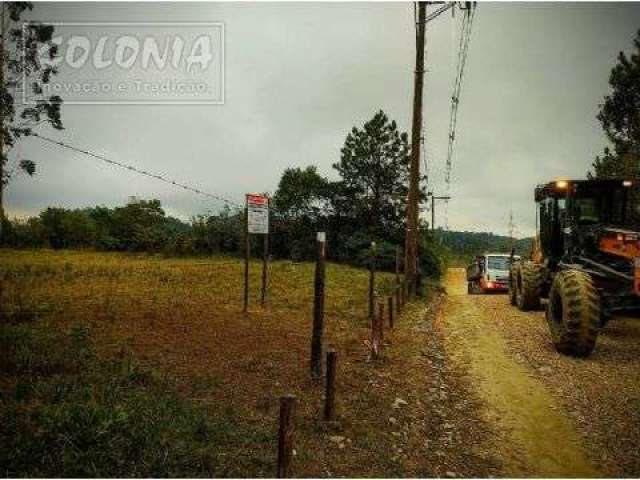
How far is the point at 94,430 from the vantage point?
4137 mm

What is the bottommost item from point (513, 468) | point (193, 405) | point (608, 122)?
point (513, 468)

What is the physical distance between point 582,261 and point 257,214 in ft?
24.4

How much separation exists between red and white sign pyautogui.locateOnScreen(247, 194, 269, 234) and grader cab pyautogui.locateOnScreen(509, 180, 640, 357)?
6628mm

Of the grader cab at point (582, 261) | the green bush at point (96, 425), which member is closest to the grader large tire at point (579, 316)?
the grader cab at point (582, 261)

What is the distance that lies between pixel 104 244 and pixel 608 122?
4105 centimetres

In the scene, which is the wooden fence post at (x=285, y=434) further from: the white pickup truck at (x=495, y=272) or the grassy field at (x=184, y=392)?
the white pickup truck at (x=495, y=272)

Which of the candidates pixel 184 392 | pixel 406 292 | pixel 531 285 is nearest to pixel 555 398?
pixel 184 392

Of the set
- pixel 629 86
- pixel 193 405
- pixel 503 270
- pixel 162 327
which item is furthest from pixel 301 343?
pixel 629 86

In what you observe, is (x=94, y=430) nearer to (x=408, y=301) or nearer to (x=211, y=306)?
(x=211, y=306)

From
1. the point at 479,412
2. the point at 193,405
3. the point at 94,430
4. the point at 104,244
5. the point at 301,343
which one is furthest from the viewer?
the point at 104,244

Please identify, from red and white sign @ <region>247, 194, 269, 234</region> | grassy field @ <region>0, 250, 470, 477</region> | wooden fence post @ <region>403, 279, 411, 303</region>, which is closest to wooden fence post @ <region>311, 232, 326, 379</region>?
grassy field @ <region>0, 250, 470, 477</region>

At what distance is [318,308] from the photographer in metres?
6.39

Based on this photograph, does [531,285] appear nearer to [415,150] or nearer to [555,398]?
[415,150]

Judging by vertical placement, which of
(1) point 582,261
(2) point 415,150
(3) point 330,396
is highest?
(2) point 415,150
